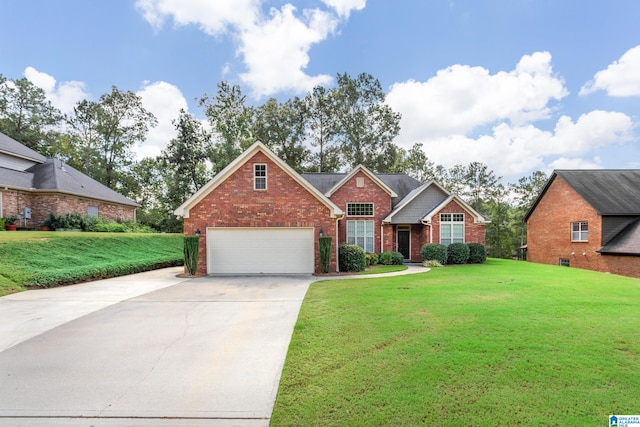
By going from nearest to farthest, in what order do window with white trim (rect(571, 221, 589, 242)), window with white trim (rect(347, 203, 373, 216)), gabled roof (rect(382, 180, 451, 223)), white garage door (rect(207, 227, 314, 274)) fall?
white garage door (rect(207, 227, 314, 274)) → window with white trim (rect(571, 221, 589, 242)) → gabled roof (rect(382, 180, 451, 223)) → window with white trim (rect(347, 203, 373, 216))

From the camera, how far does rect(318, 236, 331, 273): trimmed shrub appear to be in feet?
43.6

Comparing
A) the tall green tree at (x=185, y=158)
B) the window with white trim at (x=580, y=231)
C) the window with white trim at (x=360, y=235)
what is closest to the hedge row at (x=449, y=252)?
the window with white trim at (x=360, y=235)

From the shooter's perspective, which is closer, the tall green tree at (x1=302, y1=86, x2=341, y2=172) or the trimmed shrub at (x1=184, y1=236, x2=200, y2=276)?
the trimmed shrub at (x1=184, y1=236, x2=200, y2=276)

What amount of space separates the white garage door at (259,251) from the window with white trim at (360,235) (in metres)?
5.50

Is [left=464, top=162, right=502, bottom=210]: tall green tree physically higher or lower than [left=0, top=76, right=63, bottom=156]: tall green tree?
lower

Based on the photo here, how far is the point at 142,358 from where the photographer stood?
4.58 metres

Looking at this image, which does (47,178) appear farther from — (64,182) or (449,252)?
(449,252)

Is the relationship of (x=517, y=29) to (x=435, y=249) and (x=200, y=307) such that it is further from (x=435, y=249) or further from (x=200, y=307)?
(x=200, y=307)

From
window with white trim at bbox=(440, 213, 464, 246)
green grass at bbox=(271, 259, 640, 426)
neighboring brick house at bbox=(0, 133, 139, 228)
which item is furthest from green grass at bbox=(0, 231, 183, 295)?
window with white trim at bbox=(440, 213, 464, 246)

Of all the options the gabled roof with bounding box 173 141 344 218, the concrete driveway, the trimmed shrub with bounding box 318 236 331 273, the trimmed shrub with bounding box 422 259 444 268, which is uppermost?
the gabled roof with bounding box 173 141 344 218

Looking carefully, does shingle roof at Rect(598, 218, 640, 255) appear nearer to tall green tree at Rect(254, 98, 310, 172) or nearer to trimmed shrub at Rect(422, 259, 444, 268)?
trimmed shrub at Rect(422, 259, 444, 268)

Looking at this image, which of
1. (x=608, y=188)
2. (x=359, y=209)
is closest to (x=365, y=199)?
(x=359, y=209)

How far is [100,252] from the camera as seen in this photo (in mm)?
14852

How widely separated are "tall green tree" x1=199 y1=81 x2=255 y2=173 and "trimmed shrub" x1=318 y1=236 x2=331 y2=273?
21.1 meters
